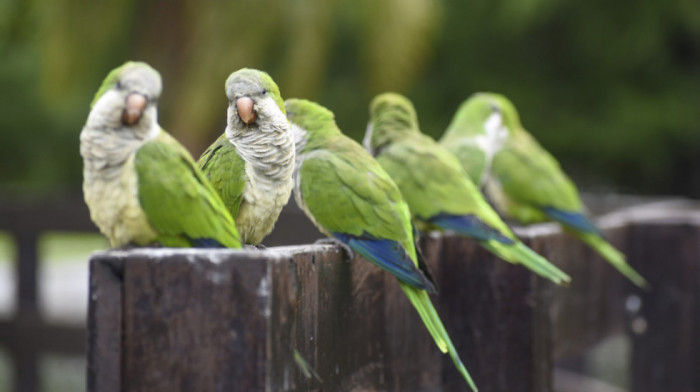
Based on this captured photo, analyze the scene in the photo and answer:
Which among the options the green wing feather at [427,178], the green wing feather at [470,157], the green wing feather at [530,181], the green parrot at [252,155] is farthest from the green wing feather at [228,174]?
the green wing feather at [530,181]

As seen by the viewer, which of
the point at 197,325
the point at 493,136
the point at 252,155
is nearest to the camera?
the point at 197,325

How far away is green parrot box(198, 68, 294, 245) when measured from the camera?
1734mm

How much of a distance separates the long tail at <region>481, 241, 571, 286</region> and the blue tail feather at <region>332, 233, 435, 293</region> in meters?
0.55

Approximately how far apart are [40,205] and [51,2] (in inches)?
150

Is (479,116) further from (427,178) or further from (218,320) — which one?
(218,320)

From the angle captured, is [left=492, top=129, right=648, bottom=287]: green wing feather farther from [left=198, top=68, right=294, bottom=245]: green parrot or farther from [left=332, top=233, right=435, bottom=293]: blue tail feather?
[left=198, top=68, right=294, bottom=245]: green parrot

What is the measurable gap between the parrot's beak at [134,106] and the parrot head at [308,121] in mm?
869

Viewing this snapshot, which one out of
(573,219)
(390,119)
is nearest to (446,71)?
(573,219)

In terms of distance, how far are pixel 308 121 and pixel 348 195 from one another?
0.81ft

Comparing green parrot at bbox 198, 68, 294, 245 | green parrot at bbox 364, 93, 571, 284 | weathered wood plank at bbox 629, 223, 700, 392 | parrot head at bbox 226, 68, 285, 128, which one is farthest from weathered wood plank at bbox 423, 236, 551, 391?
weathered wood plank at bbox 629, 223, 700, 392

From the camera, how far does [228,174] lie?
186 cm

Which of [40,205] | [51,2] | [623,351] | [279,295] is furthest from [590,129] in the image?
[279,295]

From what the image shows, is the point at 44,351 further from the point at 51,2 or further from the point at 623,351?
the point at 623,351

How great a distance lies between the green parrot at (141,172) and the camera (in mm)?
1460
